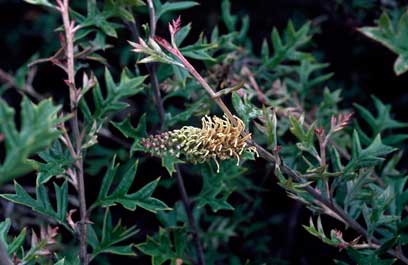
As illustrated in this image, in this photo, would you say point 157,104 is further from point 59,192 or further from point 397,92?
point 397,92

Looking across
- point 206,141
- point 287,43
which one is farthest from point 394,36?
point 206,141

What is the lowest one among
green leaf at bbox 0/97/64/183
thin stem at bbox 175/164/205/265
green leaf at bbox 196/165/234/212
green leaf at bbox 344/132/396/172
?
thin stem at bbox 175/164/205/265

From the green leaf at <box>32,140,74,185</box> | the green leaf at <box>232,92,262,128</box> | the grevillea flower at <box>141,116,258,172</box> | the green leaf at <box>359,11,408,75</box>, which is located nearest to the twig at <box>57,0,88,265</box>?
the green leaf at <box>32,140,74,185</box>

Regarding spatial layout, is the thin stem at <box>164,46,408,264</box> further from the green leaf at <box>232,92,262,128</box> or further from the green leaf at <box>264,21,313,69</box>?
the green leaf at <box>264,21,313,69</box>

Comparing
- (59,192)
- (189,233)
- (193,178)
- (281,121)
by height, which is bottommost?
(193,178)

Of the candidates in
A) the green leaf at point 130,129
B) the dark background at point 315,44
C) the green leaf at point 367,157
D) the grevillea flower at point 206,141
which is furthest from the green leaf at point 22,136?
the dark background at point 315,44

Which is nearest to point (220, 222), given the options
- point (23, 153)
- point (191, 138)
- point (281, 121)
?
point (281, 121)

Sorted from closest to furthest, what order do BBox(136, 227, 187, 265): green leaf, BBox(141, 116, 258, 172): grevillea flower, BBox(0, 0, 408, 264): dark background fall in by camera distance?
1. BBox(141, 116, 258, 172): grevillea flower
2. BBox(136, 227, 187, 265): green leaf
3. BBox(0, 0, 408, 264): dark background

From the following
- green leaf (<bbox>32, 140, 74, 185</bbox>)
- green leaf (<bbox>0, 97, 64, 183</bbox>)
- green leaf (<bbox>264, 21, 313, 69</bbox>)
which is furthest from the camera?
green leaf (<bbox>264, 21, 313, 69</bbox>)

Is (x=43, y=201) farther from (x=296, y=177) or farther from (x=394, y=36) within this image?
(x=394, y=36)
